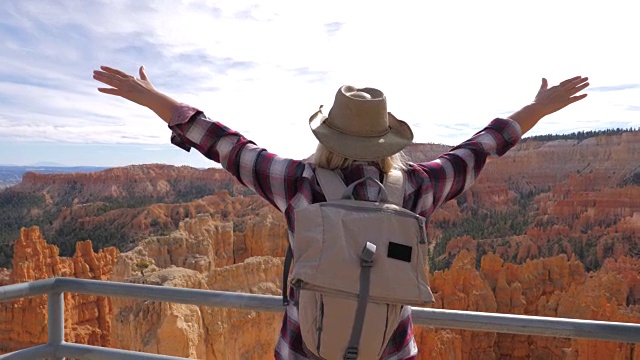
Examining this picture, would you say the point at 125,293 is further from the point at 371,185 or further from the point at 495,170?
the point at 495,170

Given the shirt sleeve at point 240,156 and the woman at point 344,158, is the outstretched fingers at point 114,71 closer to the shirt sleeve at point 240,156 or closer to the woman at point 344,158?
the woman at point 344,158

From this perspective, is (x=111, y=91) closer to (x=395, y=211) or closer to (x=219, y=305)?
(x=219, y=305)

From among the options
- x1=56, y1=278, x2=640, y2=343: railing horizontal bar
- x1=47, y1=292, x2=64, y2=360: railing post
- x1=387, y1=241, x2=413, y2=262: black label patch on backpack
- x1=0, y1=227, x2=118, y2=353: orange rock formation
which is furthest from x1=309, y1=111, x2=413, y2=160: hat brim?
x1=0, y1=227, x2=118, y2=353: orange rock formation

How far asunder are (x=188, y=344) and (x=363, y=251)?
954cm

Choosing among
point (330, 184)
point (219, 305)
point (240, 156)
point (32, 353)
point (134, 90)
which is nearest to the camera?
point (330, 184)

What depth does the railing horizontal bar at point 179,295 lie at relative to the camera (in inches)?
68.9

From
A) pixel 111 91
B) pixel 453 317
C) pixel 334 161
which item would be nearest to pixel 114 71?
pixel 111 91

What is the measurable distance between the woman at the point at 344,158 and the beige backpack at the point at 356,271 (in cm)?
10

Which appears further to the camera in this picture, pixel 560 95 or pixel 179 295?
pixel 179 295

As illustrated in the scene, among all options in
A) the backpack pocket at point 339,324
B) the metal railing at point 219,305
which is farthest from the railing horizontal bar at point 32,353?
the backpack pocket at point 339,324

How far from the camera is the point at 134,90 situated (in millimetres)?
1544

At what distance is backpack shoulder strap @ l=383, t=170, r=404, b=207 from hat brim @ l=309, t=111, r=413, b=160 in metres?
0.06

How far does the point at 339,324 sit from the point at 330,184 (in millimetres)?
307

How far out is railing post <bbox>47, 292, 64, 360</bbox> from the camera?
6.45 ft
